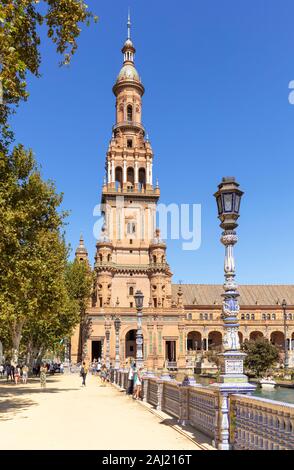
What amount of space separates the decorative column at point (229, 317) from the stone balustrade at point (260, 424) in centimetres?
21

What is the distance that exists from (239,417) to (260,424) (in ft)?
3.86

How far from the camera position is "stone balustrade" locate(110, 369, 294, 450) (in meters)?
7.64

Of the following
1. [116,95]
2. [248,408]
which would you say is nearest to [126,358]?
[116,95]

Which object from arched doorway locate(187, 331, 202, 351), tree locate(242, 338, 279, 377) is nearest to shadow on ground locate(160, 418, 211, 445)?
tree locate(242, 338, 279, 377)

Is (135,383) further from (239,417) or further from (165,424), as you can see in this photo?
(239,417)

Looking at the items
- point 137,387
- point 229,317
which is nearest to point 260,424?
point 229,317

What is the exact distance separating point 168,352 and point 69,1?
221 ft

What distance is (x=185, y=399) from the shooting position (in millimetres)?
13922

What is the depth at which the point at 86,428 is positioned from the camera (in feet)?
43.0

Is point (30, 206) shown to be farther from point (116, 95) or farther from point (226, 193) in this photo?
point (116, 95)

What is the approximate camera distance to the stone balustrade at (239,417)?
25.1ft

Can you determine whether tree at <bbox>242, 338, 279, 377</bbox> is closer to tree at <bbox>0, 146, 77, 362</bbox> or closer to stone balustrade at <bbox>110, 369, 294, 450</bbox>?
tree at <bbox>0, 146, 77, 362</bbox>

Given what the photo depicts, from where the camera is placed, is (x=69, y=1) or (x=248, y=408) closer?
(x=248, y=408)
